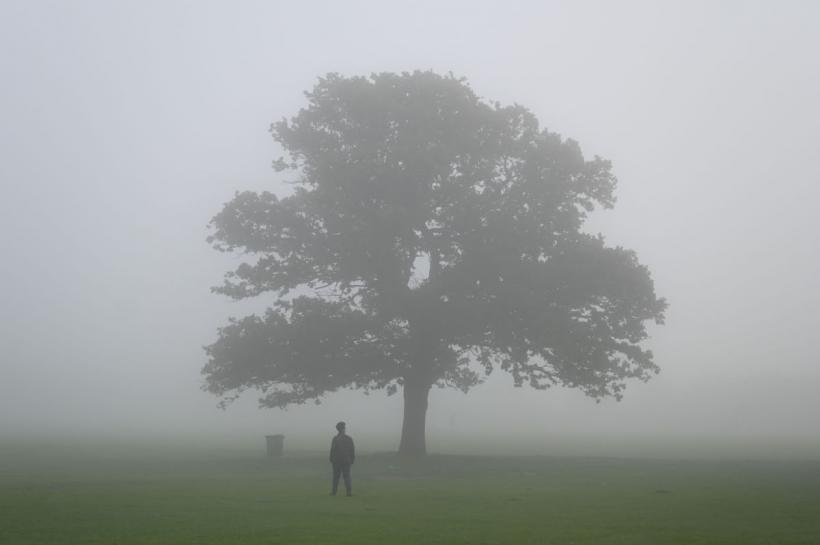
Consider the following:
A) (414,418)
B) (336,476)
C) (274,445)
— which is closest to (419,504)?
(336,476)

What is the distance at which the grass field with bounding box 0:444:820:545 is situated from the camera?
1722cm

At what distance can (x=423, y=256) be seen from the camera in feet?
145

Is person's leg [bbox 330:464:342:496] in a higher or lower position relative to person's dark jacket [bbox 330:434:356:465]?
lower

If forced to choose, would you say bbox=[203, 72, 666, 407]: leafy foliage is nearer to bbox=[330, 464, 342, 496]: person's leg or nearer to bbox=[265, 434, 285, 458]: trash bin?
bbox=[265, 434, 285, 458]: trash bin

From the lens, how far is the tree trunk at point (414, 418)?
42.4 m

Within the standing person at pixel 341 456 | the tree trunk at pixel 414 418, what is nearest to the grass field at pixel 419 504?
the standing person at pixel 341 456

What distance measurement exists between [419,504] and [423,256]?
21703 millimetres

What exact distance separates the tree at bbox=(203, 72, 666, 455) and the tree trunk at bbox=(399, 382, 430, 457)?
72mm

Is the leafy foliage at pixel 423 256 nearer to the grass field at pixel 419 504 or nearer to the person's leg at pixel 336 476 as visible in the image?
the grass field at pixel 419 504

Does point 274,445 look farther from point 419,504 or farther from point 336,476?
point 419,504

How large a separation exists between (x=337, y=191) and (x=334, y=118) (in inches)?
154

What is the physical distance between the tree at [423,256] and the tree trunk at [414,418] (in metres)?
0.07

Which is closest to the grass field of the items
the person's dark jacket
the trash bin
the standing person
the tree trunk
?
the standing person

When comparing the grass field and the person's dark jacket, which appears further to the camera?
the person's dark jacket
